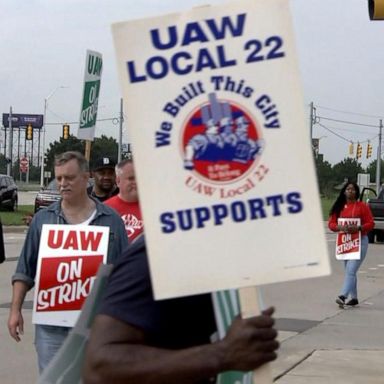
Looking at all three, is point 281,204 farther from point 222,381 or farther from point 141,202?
point 222,381

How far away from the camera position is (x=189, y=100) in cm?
261

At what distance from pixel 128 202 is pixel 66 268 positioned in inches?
61.8

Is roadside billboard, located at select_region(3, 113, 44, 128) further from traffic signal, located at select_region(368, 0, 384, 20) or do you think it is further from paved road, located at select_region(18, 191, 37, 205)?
traffic signal, located at select_region(368, 0, 384, 20)

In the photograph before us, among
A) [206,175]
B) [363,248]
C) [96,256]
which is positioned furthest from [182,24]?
[363,248]

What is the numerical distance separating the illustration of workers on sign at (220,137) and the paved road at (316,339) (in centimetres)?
601

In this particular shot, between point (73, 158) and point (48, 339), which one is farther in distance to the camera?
point (73, 158)

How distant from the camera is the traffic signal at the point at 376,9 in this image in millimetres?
8242

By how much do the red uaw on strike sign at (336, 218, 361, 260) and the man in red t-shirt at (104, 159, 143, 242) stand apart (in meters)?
7.17

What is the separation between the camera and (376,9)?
324 inches

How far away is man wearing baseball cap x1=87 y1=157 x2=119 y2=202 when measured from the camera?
8180 millimetres

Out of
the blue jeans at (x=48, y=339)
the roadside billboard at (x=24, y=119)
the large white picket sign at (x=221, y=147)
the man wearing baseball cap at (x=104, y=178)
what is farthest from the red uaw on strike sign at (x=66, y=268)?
the roadside billboard at (x=24, y=119)

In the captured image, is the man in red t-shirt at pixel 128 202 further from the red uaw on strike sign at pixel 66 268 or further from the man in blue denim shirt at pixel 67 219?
the red uaw on strike sign at pixel 66 268

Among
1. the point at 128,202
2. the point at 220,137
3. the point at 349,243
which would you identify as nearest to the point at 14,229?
the point at 349,243

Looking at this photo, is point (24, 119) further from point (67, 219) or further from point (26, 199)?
point (67, 219)
